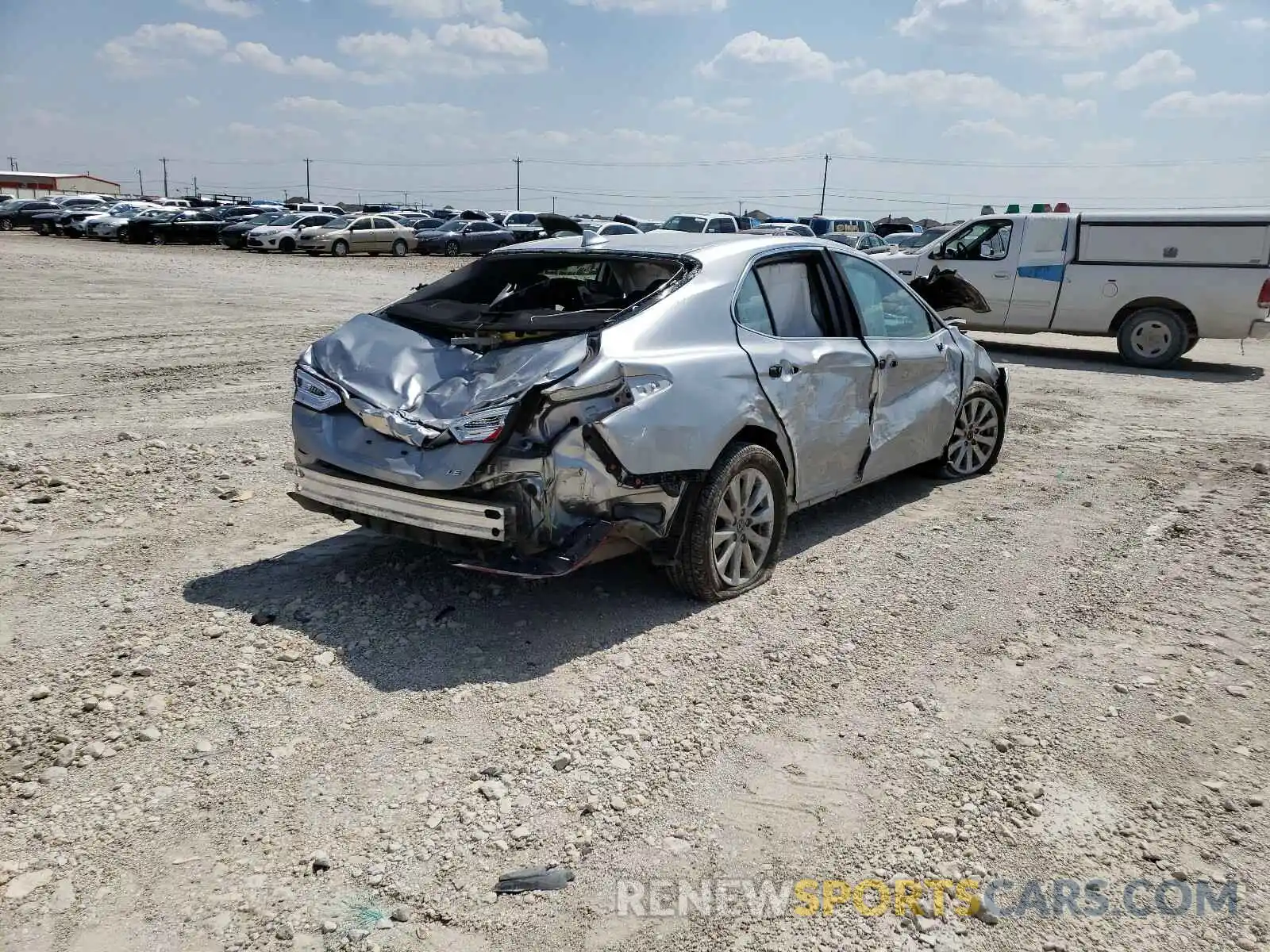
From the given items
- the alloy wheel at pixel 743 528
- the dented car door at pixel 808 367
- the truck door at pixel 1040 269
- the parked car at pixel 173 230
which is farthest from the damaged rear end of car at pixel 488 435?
the parked car at pixel 173 230

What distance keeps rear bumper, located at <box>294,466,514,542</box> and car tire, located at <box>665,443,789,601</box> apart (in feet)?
3.09

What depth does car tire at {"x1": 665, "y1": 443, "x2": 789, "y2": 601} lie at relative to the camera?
463 cm

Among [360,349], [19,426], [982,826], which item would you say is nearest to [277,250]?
[19,426]

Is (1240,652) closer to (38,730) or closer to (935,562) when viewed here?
(935,562)

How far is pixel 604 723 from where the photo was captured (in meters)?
3.79

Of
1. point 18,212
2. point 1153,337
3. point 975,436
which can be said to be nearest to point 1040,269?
point 1153,337

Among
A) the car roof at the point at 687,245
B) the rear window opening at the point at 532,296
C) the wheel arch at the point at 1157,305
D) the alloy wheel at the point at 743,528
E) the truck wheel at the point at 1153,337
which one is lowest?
the alloy wheel at the point at 743,528

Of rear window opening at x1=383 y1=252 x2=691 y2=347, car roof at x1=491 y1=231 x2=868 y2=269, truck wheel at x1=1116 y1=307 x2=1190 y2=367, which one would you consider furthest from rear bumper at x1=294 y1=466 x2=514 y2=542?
truck wheel at x1=1116 y1=307 x2=1190 y2=367

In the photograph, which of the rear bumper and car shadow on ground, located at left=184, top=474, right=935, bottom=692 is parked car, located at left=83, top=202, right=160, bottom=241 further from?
the rear bumper

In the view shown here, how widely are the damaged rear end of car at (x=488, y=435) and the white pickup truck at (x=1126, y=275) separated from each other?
9.13 m

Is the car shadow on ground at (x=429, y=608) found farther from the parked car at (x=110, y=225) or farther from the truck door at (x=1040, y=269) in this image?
the parked car at (x=110, y=225)

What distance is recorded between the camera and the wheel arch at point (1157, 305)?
13508mm

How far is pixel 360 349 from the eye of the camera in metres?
4.87

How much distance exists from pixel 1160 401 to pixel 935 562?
7015 mm
